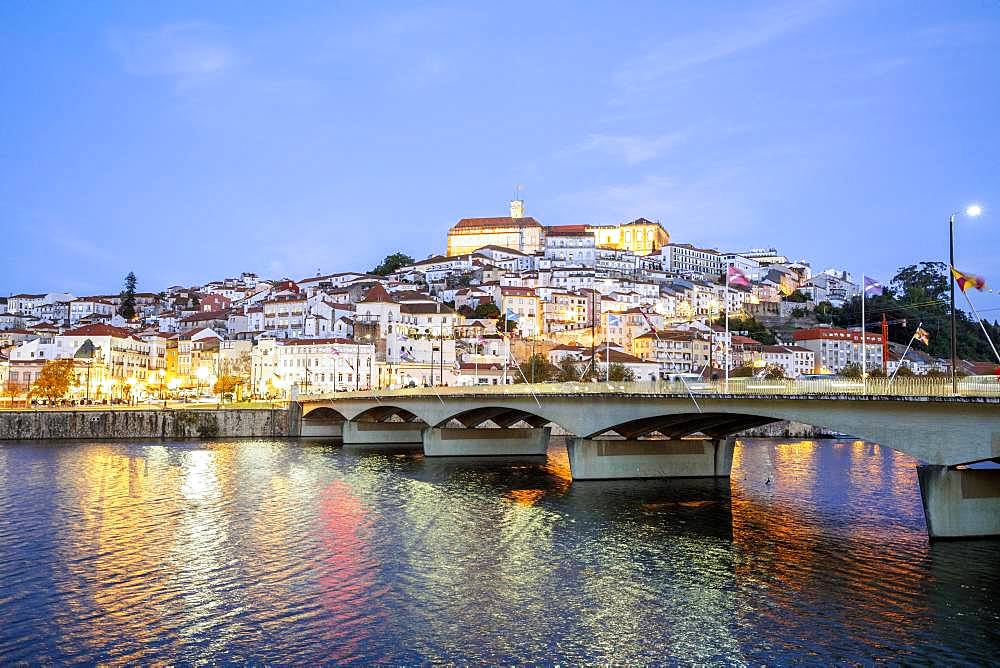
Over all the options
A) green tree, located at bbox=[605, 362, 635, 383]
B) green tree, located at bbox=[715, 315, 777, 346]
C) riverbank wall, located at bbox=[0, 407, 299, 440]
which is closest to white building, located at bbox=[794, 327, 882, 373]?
green tree, located at bbox=[715, 315, 777, 346]

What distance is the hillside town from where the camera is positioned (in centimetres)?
12475

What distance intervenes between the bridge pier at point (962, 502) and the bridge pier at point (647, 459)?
19.3 meters

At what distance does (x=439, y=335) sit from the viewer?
142000 mm

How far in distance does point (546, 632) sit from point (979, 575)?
42.3 ft

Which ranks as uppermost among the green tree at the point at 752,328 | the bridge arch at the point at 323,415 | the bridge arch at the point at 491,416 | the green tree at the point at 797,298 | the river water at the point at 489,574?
the green tree at the point at 797,298

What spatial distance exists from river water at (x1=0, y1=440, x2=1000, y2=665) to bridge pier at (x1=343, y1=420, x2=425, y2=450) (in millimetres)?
30046

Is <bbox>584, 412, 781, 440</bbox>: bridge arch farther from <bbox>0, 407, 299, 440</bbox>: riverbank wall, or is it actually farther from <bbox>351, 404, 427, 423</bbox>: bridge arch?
<bbox>0, 407, 299, 440</bbox>: riverbank wall

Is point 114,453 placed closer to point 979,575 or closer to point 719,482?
point 719,482

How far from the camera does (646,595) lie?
25031 millimetres

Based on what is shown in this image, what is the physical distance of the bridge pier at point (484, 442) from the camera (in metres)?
64.3

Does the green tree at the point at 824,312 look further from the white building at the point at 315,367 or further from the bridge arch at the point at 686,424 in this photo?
the bridge arch at the point at 686,424

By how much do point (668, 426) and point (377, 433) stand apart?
125 ft

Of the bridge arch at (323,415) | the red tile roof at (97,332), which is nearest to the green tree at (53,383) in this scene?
the red tile roof at (97,332)

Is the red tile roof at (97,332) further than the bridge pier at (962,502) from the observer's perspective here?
Yes
